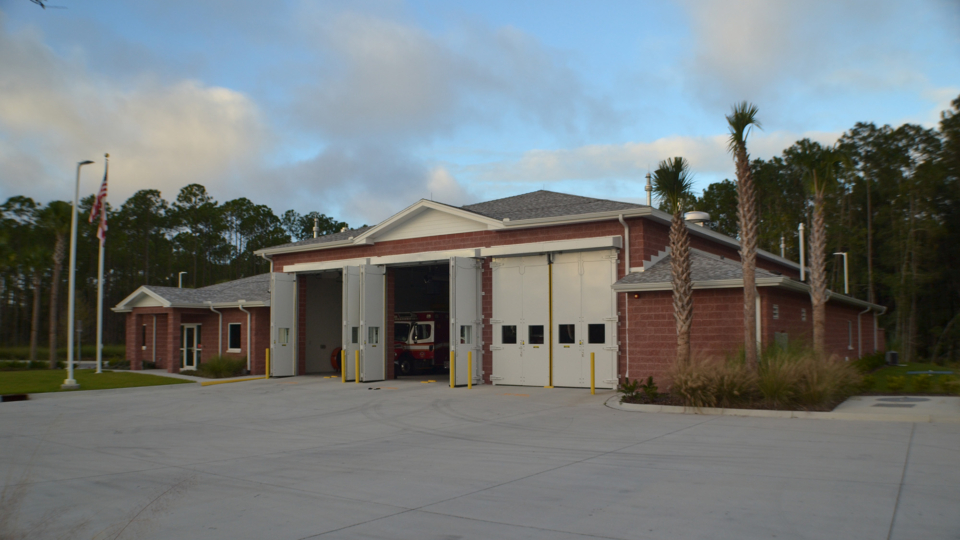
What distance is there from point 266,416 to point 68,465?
567cm

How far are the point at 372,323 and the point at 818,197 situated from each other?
1372cm

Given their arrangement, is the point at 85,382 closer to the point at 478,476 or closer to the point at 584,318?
the point at 584,318

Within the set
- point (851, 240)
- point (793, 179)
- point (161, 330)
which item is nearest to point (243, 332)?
point (161, 330)

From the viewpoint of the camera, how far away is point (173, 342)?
1091 inches

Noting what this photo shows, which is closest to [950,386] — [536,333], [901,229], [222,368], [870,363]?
[536,333]

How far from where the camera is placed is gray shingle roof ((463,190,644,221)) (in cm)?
2027

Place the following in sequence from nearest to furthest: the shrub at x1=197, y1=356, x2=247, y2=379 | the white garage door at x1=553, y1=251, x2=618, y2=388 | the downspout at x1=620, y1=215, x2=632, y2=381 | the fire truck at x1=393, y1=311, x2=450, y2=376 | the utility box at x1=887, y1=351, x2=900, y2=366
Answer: the downspout at x1=620, y1=215, x2=632, y2=381 < the white garage door at x1=553, y1=251, x2=618, y2=388 < the shrub at x1=197, y1=356, x2=247, y2=379 < the fire truck at x1=393, y1=311, x2=450, y2=376 < the utility box at x1=887, y1=351, x2=900, y2=366

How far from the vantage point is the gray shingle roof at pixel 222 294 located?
2798 centimetres

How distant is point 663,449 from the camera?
9867 mm

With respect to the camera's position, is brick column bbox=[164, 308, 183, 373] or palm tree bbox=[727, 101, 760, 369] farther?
brick column bbox=[164, 308, 183, 373]

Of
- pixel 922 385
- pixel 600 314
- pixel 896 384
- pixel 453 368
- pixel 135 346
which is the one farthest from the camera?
pixel 135 346

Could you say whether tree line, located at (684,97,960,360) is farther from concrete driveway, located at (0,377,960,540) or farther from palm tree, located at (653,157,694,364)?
concrete driveway, located at (0,377,960,540)

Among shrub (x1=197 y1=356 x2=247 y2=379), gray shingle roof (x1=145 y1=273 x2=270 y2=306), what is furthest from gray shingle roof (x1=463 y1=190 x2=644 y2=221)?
shrub (x1=197 y1=356 x2=247 y2=379)

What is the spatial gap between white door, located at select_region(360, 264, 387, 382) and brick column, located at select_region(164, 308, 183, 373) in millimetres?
10008
